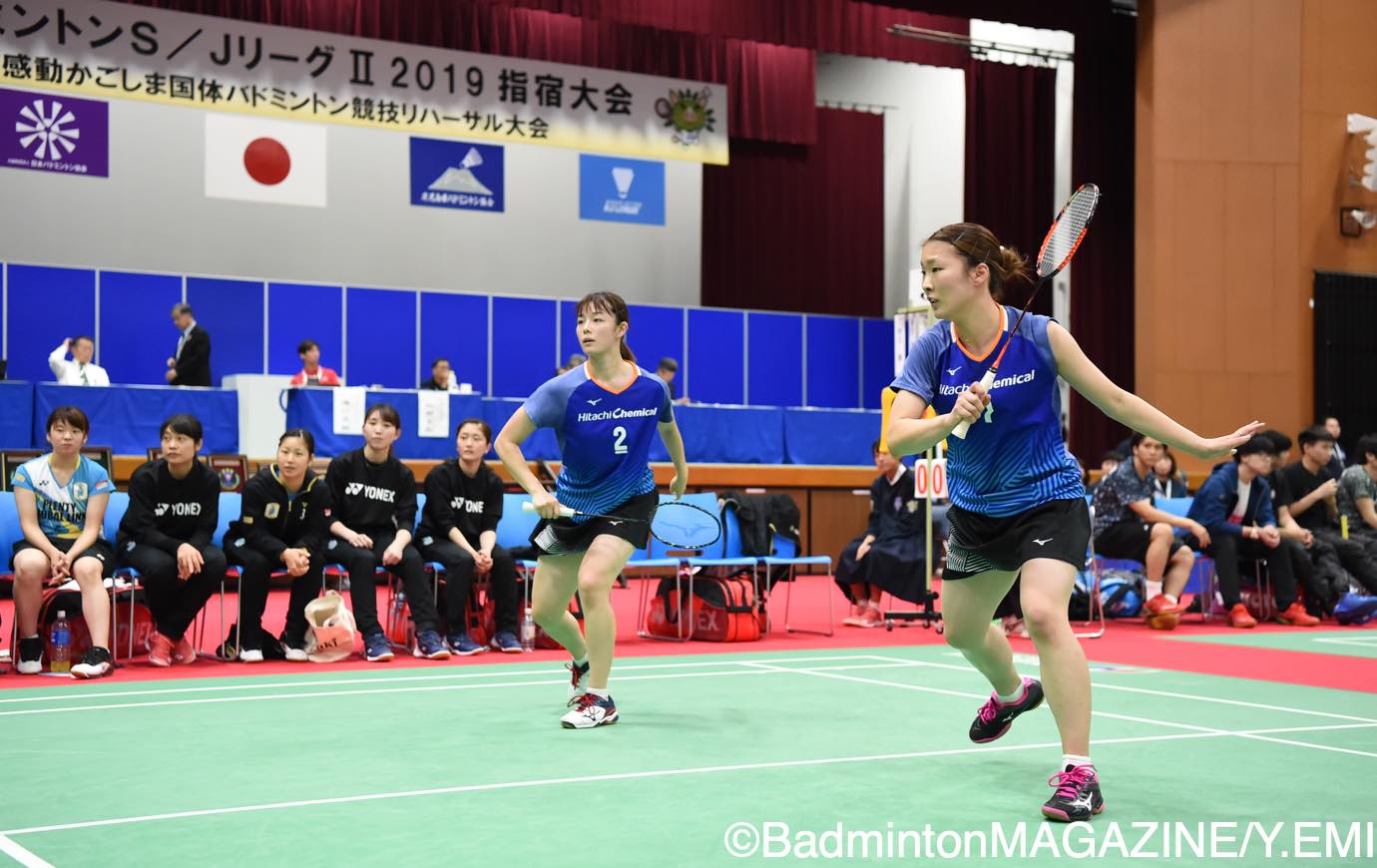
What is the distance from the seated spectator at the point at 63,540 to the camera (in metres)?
7.73

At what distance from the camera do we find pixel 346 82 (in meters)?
16.4

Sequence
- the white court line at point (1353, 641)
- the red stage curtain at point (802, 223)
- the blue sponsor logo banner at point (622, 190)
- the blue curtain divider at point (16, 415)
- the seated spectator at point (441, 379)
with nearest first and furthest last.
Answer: the white court line at point (1353, 641) → the blue curtain divider at point (16, 415) → the seated spectator at point (441, 379) → the blue sponsor logo banner at point (622, 190) → the red stage curtain at point (802, 223)

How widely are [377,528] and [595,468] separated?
10.7 feet

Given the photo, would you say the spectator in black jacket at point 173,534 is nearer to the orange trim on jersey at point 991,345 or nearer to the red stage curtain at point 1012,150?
the orange trim on jersey at point 991,345

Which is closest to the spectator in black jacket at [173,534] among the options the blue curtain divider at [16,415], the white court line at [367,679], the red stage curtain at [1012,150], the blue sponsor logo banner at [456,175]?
the white court line at [367,679]

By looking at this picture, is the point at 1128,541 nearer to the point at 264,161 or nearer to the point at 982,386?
the point at 982,386

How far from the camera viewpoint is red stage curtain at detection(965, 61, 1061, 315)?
22.4m

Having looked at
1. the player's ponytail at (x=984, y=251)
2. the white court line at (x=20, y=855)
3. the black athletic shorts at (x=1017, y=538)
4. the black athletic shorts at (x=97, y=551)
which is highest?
the player's ponytail at (x=984, y=251)

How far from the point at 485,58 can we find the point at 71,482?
1033 centimetres

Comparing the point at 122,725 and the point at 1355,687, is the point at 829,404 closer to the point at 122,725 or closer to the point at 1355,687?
the point at 1355,687

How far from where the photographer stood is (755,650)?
9570 millimetres

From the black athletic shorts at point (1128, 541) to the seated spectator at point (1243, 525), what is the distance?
1.10 feet

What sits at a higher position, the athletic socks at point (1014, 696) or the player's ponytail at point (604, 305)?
the player's ponytail at point (604, 305)

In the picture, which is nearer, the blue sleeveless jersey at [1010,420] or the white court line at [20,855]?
the white court line at [20,855]
